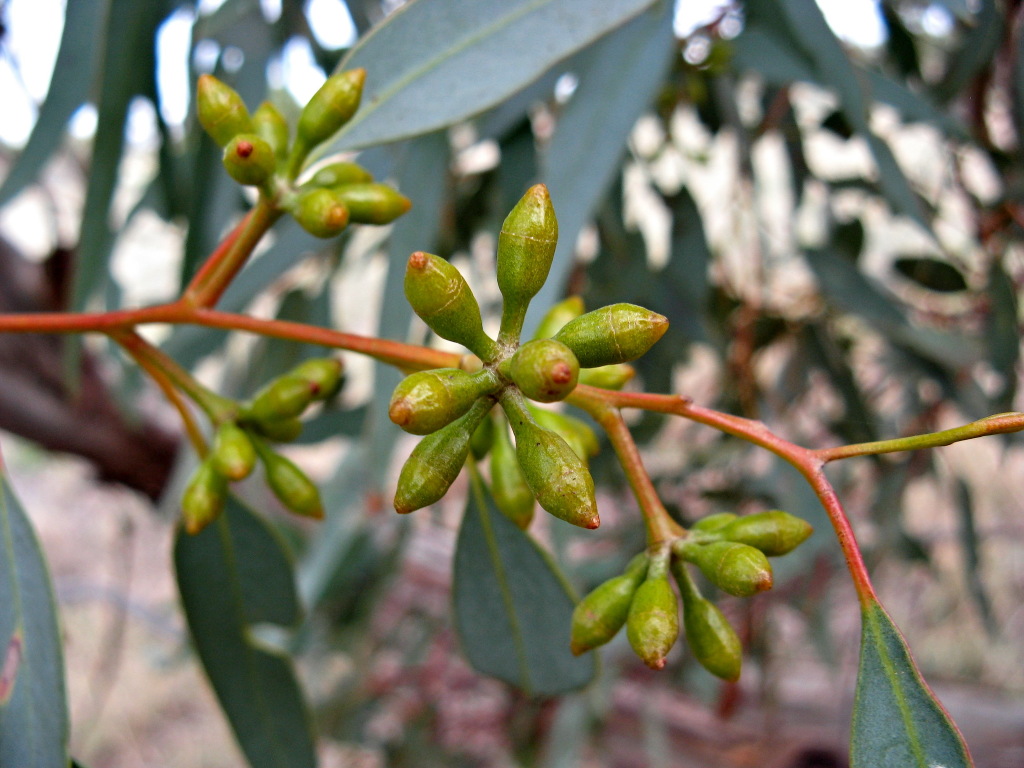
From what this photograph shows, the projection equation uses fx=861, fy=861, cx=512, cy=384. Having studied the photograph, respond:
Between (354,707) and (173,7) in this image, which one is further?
(354,707)

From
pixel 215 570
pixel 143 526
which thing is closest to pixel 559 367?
pixel 215 570

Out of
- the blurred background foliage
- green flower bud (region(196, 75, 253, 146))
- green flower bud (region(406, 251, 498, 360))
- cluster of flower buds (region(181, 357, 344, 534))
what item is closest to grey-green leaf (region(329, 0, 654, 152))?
the blurred background foliage

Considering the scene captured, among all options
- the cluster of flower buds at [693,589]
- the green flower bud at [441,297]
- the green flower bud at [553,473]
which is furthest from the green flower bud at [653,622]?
the green flower bud at [441,297]

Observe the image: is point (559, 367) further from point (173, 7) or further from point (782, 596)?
point (782, 596)

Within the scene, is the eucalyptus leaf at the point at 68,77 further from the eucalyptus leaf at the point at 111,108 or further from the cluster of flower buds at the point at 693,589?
the cluster of flower buds at the point at 693,589

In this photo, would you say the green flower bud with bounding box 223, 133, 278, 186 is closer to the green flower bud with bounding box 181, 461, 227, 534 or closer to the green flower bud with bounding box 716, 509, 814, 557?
the green flower bud with bounding box 181, 461, 227, 534

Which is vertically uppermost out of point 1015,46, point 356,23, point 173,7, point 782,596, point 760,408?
point 173,7

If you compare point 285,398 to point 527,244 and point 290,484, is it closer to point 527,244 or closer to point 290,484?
point 290,484

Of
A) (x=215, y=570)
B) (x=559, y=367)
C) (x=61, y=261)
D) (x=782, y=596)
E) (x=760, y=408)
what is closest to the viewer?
(x=559, y=367)
